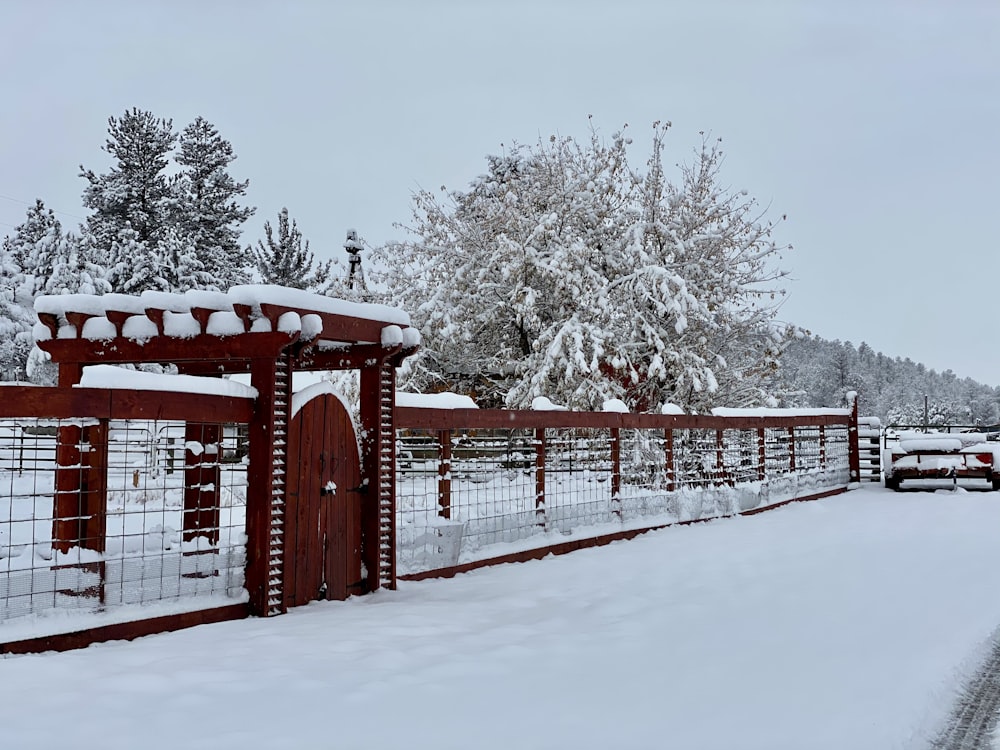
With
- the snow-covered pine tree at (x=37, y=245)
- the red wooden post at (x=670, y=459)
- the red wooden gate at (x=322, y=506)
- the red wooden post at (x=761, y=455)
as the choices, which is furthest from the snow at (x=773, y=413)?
the snow-covered pine tree at (x=37, y=245)

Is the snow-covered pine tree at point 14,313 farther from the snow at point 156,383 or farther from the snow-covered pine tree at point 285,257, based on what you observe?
the snow at point 156,383

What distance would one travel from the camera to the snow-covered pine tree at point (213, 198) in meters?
32.7

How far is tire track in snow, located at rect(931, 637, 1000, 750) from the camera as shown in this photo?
363cm

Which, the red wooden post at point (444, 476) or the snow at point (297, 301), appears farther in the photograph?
the red wooden post at point (444, 476)

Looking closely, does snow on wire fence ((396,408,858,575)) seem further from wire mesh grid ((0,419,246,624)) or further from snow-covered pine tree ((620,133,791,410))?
snow-covered pine tree ((620,133,791,410))

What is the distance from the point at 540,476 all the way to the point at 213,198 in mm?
28855

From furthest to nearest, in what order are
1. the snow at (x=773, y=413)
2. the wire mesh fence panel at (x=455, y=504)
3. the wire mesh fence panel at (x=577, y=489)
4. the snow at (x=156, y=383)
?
1. the snow at (x=773, y=413)
2. the wire mesh fence panel at (x=577, y=489)
3. the wire mesh fence panel at (x=455, y=504)
4. the snow at (x=156, y=383)

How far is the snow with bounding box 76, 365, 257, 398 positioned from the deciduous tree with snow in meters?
11.4

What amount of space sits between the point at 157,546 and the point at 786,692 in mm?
3548

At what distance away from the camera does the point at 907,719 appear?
3.77 m

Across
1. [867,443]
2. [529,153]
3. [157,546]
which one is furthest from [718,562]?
[529,153]

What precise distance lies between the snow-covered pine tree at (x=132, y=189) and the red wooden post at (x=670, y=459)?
23.9m

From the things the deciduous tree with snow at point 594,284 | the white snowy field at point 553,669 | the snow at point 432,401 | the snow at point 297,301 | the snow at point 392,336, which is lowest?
the white snowy field at point 553,669

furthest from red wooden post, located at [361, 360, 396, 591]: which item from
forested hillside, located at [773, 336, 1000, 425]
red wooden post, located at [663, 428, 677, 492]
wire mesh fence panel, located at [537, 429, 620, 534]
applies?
forested hillside, located at [773, 336, 1000, 425]
